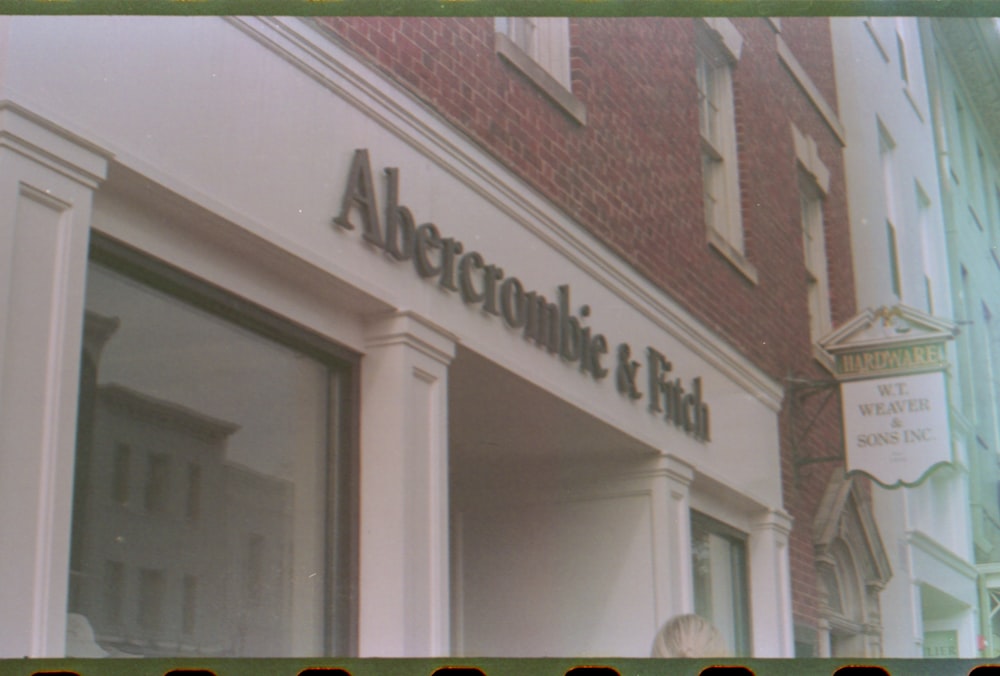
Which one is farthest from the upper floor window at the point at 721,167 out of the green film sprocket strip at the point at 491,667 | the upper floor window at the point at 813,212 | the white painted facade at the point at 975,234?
the green film sprocket strip at the point at 491,667

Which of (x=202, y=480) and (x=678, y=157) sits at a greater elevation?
(x=678, y=157)

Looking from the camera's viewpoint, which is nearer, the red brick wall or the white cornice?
the red brick wall

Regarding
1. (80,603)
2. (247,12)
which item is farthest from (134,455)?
(247,12)

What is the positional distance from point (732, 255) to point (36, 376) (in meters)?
1.17

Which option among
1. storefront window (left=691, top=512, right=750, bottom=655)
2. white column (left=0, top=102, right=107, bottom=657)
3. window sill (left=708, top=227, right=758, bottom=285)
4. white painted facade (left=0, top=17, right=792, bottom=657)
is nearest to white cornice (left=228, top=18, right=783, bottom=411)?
white painted facade (left=0, top=17, right=792, bottom=657)

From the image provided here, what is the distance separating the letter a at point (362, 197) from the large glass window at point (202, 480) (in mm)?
244

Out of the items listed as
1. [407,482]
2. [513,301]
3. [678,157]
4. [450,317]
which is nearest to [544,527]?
[407,482]

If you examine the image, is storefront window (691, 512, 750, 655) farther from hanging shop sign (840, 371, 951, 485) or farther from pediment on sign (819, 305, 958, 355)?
pediment on sign (819, 305, 958, 355)

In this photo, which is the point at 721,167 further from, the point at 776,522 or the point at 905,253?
the point at 776,522

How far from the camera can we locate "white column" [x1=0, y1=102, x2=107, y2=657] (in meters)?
2.49

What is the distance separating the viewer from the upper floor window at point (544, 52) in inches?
107

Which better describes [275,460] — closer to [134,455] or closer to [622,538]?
[134,455]

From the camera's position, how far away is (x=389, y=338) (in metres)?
3.12

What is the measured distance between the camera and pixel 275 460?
3.08 m
